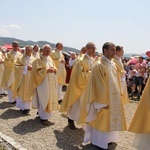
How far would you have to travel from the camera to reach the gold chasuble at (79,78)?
697 centimetres

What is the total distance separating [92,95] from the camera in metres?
5.60

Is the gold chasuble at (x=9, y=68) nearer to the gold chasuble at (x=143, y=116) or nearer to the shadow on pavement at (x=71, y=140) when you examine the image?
the shadow on pavement at (x=71, y=140)

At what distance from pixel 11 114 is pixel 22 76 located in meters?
1.31

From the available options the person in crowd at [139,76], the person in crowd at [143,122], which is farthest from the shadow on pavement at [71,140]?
the person in crowd at [139,76]

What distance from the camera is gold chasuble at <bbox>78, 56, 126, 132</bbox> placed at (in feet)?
18.2

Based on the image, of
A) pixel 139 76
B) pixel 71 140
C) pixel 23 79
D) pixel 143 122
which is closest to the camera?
pixel 143 122

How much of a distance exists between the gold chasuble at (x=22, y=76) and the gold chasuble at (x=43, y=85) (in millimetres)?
1236

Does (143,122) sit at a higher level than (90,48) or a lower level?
lower

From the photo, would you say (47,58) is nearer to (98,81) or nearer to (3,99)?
(98,81)

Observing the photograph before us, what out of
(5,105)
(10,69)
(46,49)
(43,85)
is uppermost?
(46,49)

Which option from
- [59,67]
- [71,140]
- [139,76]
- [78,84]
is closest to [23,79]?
[59,67]

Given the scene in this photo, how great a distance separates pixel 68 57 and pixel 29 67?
25.8 ft

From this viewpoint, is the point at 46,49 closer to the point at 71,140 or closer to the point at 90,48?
the point at 90,48

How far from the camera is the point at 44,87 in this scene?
307 inches
